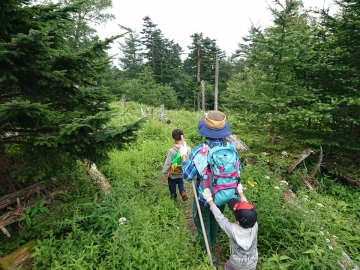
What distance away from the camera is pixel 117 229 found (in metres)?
3.13

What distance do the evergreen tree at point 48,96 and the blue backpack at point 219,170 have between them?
1.04m

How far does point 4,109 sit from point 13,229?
2083 millimetres

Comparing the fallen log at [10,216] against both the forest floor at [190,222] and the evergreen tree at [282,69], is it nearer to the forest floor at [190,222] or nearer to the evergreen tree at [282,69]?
the forest floor at [190,222]

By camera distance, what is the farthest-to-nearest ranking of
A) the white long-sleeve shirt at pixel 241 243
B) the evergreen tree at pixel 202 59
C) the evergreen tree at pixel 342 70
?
the evergreen tree at pixel 202 59, the evergreen tree at pixel 342 70, the white long-sleeve shirt at pixel 241 243

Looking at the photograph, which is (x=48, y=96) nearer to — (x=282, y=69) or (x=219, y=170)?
(x=219, y=170)

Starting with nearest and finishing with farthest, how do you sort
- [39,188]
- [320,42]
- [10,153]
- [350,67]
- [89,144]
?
[89,144]
[39,188]
[10,153]
[350,67]
[320,42]

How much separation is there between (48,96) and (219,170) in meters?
2.92

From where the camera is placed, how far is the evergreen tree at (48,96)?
2629mm

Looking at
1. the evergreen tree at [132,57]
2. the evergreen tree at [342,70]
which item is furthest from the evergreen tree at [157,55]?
the evergreen tree at [342,70]

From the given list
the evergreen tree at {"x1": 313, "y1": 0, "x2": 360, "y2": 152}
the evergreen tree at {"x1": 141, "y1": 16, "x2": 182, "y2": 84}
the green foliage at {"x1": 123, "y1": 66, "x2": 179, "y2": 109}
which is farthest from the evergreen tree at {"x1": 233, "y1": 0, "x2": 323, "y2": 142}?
the evergreen tree at {"x1": 141, "y1": 16, "x2": 182, "y2": 84}

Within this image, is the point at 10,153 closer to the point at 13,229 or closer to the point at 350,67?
the point at 13,229

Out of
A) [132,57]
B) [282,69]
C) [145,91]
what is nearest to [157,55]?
[132,57]

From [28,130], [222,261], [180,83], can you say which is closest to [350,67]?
[222,261]

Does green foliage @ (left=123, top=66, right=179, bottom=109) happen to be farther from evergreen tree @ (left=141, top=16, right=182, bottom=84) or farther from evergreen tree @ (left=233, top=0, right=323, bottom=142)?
evergreen tree @ (left=233, top=0, right=323, bottom=142)
